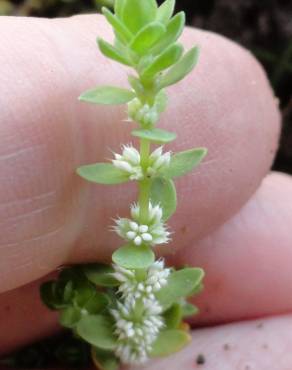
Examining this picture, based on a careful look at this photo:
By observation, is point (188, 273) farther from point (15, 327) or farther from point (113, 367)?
point (15, 327)

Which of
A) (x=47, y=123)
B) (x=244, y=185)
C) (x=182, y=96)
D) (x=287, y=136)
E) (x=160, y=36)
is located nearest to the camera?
(x=160, y=36)

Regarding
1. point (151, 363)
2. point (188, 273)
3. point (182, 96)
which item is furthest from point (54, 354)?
point (182, 96)

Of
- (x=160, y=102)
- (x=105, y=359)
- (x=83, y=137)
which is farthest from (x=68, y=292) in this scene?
(x=160, y=102)

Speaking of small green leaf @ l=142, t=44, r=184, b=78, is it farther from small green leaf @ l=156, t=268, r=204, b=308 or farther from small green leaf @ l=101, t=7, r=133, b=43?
small green leaf @ l=156, t=268, r=204, b=308

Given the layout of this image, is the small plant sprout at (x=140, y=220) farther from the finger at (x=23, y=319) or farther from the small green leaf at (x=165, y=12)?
the finger at (x=23, y=319)

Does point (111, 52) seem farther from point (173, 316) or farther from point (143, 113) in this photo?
point (173, 316)

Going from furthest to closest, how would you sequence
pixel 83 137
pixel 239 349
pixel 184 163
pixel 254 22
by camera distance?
pixel 254 22 < pixel 239 349 < pixel 83 137 < pixel 184 163
